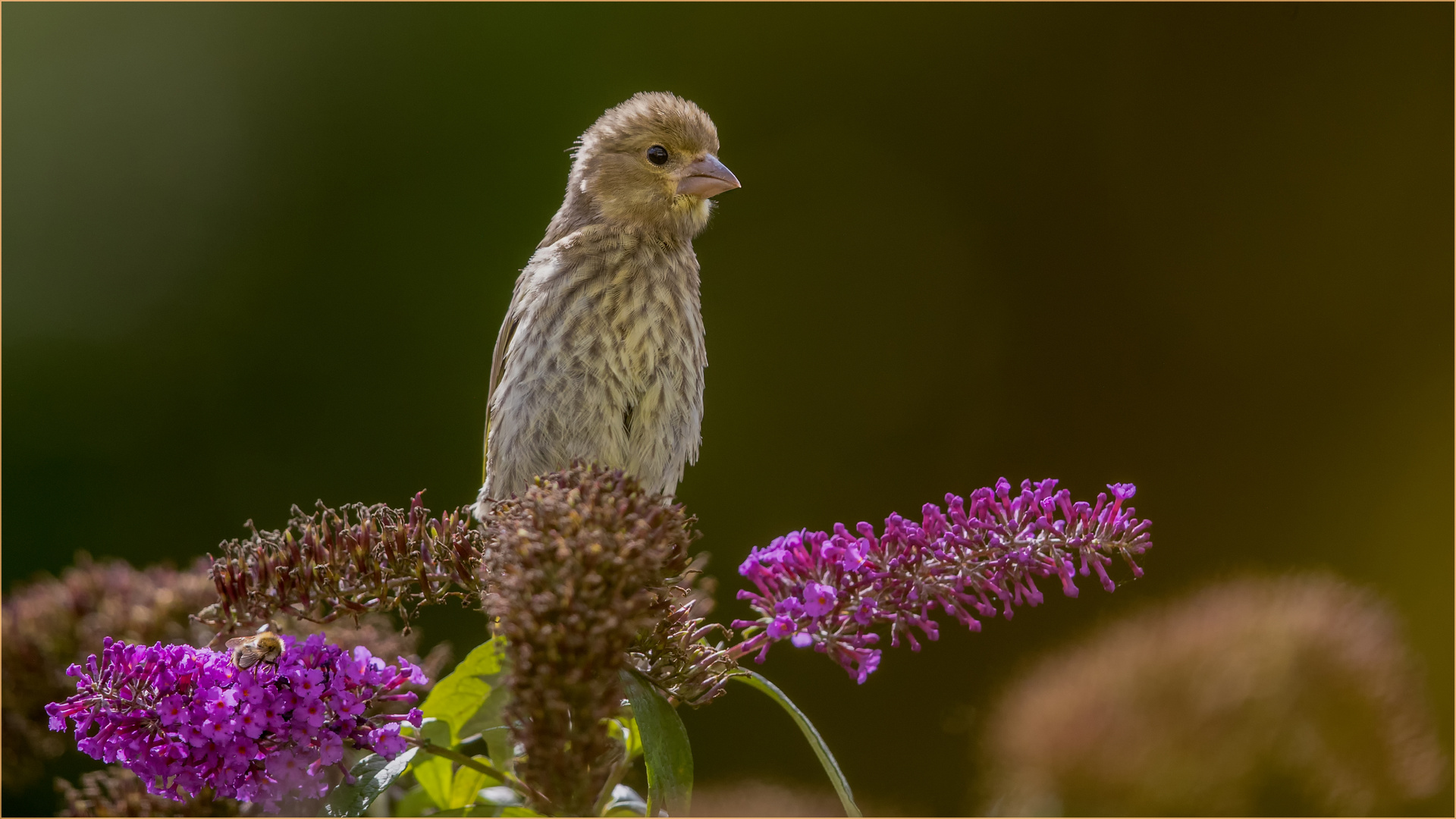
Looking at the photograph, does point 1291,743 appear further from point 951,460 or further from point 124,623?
point 951,460

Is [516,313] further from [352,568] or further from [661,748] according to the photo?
[661,748]

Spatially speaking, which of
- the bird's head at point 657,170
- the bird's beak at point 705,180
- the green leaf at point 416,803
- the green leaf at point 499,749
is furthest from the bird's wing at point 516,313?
the green leaf at point 499,749

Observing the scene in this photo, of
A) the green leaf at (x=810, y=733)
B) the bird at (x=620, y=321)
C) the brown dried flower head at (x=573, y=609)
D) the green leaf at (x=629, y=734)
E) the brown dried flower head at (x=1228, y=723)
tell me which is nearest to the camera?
the brown dried flower head at (x=573, y=609)

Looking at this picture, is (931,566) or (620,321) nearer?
(931,566)

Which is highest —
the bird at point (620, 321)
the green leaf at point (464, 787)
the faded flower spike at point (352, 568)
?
the bird at point (620, 321)

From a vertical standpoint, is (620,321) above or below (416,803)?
above

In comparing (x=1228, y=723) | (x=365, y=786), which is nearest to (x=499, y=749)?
(x=365, y=786)

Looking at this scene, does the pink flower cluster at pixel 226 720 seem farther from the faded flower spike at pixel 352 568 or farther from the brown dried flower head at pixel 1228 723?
the brown dried flower head at pixel 1228 723

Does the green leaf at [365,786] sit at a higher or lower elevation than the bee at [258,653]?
lower

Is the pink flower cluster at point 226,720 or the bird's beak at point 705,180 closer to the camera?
the pink flower cluster at point 226,720
